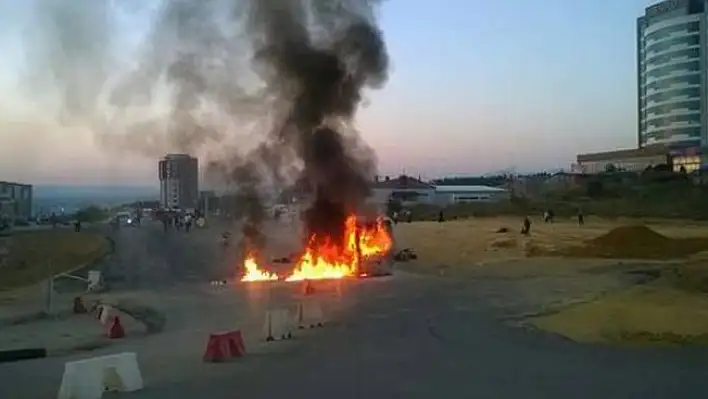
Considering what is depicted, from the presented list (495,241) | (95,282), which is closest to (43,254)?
(95,282)

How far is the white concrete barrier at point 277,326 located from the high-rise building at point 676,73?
411 ft

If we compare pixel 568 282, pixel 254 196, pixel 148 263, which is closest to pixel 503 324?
pixel 568 282

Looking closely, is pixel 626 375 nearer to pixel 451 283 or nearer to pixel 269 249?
pixel 451 283

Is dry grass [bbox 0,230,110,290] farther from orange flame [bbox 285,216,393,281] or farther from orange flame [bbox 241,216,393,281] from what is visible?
orange flame [bbox 285,216,393,281]

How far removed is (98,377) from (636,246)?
36.9 metres

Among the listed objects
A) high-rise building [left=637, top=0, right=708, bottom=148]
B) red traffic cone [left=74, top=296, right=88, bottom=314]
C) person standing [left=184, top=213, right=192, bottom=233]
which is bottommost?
red traffic cone [left=74, top=296, right=88, bottom=314]

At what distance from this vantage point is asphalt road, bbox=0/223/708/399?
540 inches

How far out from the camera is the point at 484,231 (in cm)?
6072

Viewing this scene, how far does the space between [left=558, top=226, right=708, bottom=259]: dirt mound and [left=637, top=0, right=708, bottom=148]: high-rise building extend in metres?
94.0

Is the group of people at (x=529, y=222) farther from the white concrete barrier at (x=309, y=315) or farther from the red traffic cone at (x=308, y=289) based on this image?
the white concrete barrier at (x=309, y=315)

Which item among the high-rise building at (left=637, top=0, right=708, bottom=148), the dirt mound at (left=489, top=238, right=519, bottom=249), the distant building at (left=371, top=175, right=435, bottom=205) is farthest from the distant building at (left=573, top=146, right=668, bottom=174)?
the dirt mound at (left=489, top=238, right=519, bottom=249)

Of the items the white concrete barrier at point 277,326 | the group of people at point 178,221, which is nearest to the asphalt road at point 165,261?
the group of people at point 178,221

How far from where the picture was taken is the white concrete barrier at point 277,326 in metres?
19.6

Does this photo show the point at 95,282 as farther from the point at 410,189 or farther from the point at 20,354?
the point at 410,189
